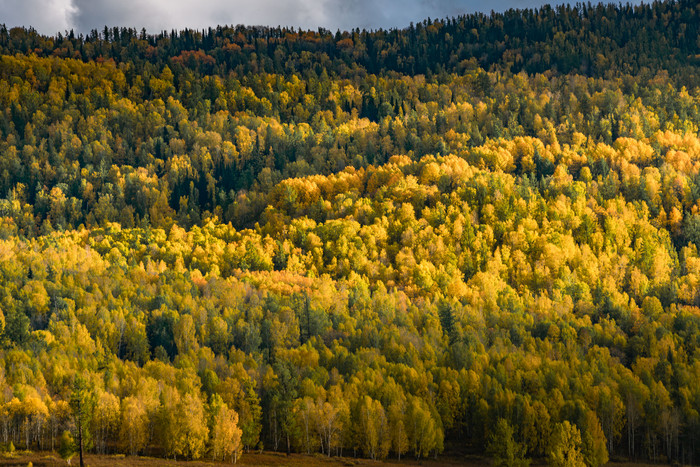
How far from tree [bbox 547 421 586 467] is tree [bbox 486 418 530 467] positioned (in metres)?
4.25

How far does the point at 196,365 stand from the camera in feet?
518

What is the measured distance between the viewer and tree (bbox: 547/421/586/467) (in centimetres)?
10958

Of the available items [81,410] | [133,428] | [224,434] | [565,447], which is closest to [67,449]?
[81,410]

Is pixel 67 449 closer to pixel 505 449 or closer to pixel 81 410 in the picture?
pixel 81 410

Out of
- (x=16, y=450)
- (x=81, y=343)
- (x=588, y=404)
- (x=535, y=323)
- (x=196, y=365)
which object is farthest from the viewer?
(x=535, y=323)

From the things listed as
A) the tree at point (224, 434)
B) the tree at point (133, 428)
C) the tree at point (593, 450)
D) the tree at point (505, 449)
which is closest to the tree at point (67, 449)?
the tree at point (133, 428)

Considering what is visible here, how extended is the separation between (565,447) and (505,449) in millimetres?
8635

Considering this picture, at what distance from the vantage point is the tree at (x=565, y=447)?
10958 centimetres

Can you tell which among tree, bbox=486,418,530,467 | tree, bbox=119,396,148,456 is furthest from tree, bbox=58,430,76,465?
tree, bbox=486,418,530,467

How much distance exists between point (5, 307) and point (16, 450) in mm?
78058

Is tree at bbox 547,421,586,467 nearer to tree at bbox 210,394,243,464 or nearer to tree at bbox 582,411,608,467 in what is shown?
tree at bbox 582,411,608,467

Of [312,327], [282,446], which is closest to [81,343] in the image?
[312,327]

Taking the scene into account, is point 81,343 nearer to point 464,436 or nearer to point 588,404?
point 464,436

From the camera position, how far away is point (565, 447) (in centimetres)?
11150
